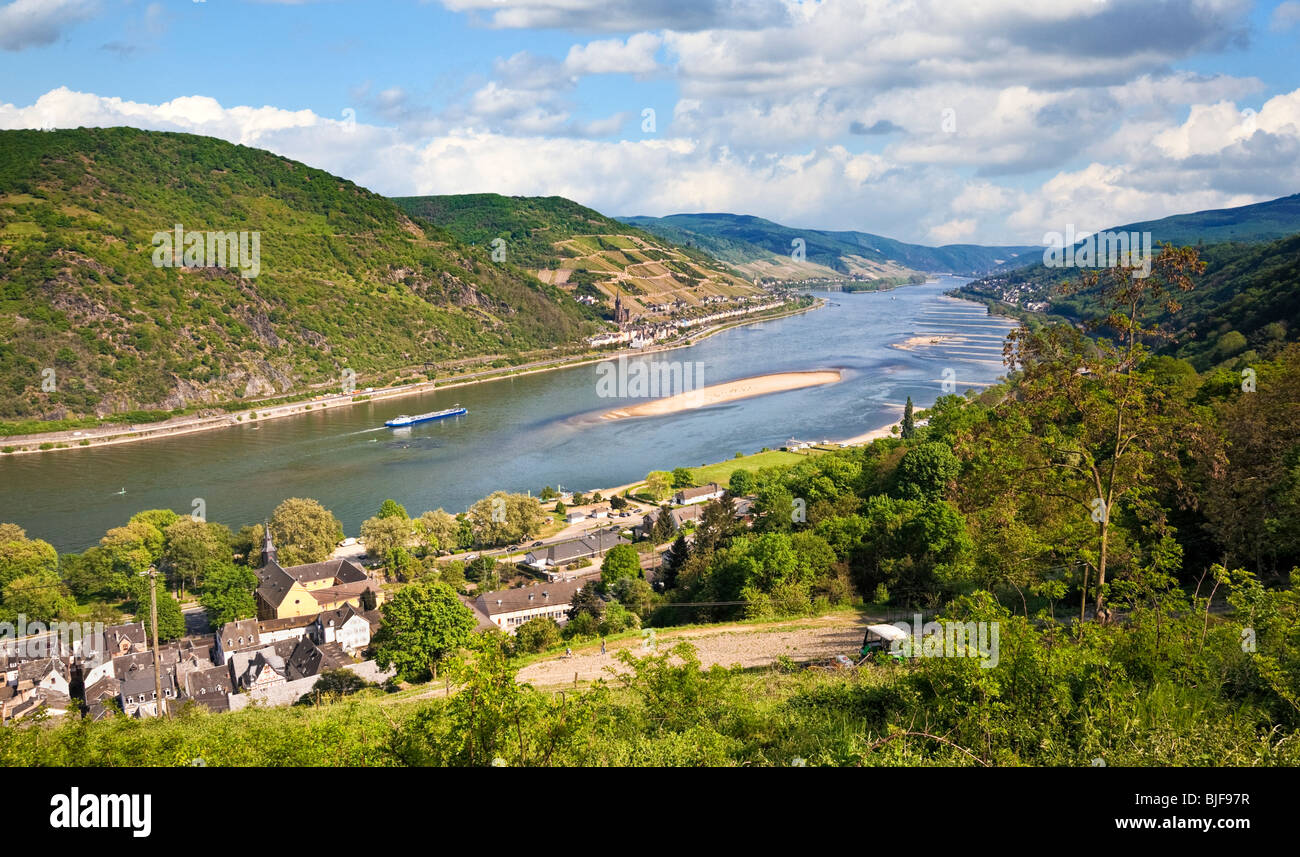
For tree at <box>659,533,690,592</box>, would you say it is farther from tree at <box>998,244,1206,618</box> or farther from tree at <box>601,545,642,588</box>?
tree at <box>998,244,1206,618</box>

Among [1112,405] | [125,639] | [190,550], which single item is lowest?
[125,639]

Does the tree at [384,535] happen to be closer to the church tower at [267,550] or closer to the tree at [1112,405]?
the church tower at [267,550]

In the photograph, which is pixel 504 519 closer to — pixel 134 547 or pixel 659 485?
pixel 659 485

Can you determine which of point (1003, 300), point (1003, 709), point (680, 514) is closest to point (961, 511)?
point (1003, 709)

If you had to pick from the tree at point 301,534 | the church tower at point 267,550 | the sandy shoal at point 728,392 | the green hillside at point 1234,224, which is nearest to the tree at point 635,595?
the tree at point 301,534

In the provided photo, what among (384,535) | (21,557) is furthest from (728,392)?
(21,557)
